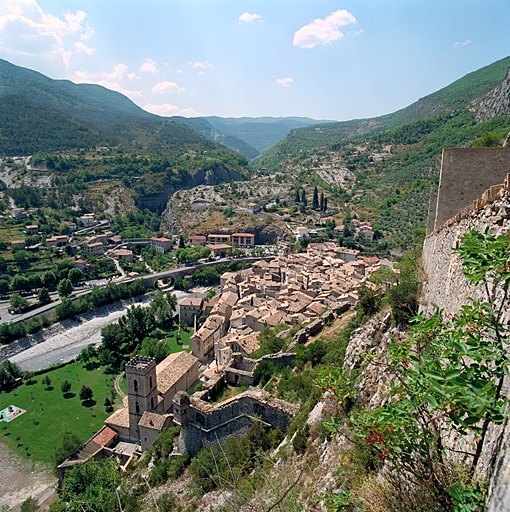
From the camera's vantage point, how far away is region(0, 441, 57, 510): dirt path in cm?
1845

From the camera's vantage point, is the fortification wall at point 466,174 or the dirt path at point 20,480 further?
the dirt path at point 20,480

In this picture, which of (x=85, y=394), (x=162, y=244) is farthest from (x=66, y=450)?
(x=162, y=244)

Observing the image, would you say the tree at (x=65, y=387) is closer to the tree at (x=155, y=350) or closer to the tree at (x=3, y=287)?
the tree at (x=155, y=350)

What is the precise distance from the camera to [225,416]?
12789mm

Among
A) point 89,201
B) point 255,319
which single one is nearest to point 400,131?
point 89,201

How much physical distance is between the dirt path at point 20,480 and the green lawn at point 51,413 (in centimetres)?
52

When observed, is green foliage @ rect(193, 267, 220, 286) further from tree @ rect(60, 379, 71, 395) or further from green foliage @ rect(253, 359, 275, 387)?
green foliage @ rect(253, 359, 275, 387)

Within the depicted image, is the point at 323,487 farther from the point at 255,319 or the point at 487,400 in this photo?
the point at 255,319

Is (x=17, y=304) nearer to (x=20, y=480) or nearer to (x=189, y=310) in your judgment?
(x=189, y=310)

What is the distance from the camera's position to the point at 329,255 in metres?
48.3

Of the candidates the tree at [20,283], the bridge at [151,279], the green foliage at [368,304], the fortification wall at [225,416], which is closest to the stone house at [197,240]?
the bridge at [151,279]

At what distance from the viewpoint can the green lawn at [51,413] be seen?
22219 millimetres

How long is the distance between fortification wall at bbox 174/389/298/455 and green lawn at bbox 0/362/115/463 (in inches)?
487

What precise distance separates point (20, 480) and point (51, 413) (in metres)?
5.77
